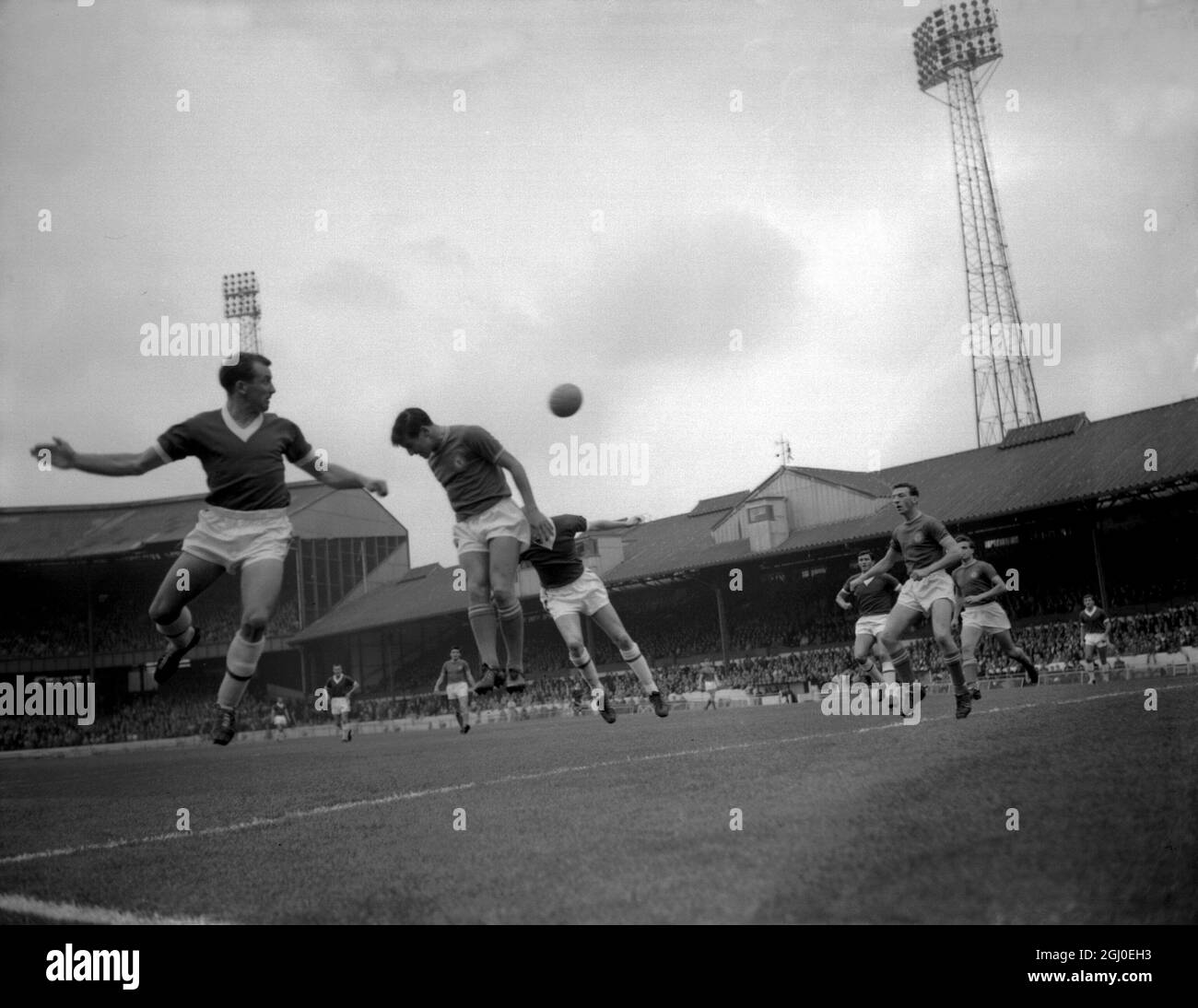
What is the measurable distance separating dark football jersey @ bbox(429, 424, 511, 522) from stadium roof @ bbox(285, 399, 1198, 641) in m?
8.07

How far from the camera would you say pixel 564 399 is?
7160 mm

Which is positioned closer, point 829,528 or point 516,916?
point 516,916

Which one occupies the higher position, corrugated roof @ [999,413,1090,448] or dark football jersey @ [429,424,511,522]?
corrugated roof @ [999,413,1090,448]

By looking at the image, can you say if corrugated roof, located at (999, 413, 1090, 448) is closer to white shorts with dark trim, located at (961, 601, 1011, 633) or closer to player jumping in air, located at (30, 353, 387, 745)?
white shorts with dark trim, located at (961, 601, 1011, 633)

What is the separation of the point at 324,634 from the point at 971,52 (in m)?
11.4

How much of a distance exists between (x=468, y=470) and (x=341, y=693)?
12.5m

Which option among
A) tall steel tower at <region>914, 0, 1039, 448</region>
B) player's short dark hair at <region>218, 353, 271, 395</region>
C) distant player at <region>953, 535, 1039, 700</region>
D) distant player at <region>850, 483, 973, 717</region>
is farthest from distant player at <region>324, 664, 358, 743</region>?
player's short dark hair at <region>218, 353, 271, 395</region>

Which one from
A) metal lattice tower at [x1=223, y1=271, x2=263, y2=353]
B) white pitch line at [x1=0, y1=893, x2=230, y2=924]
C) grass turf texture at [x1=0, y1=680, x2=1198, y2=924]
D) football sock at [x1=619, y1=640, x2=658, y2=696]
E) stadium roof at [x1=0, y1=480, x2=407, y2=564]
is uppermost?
metal lattice tower at [x1=223, y1=271, x2=263, y2=353]

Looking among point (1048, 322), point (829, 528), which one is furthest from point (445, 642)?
point (1048, 322)

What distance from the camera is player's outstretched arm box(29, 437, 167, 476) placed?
5.52 metres

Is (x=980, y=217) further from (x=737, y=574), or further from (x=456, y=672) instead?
(x=456, y=672)

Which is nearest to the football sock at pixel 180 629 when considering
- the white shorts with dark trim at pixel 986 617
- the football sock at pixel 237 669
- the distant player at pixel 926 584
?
the football sock at pixel 237 669
